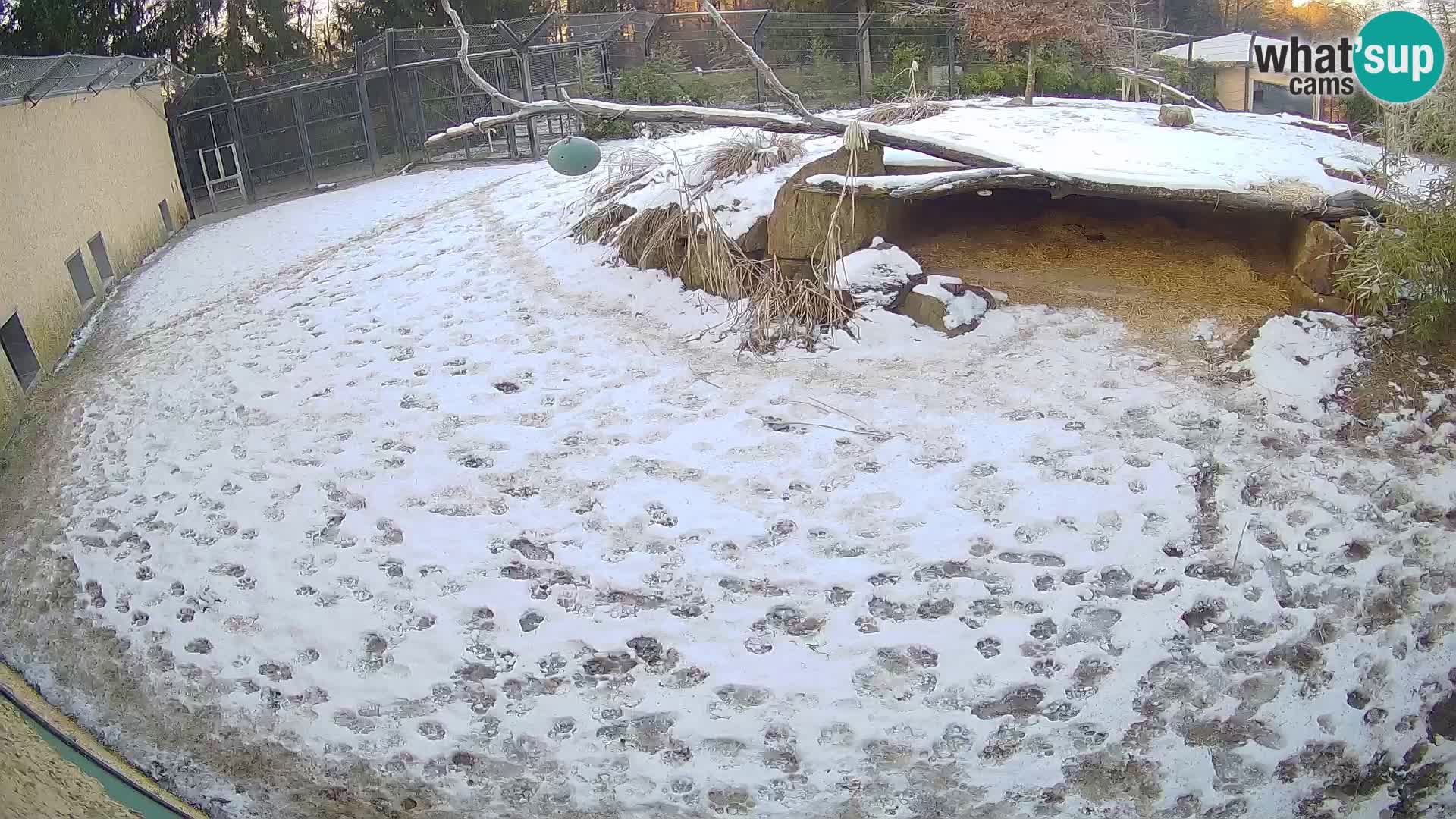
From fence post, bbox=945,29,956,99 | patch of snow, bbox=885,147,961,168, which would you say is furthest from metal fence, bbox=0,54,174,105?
A: fence post, bbox=945,29,956,99

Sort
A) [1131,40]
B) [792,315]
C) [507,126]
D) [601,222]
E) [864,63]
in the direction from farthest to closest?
1. [1131,40]
2. [864,63]
3. [507,126]
4. [601,222]
5. [792,315]

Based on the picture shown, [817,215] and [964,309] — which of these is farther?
[817,215]

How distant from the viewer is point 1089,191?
5.09 m

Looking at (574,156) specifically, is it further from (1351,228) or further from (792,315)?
(1351,228)

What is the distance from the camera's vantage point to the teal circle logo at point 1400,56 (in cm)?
482

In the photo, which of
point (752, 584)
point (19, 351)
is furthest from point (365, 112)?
point (752, 584)

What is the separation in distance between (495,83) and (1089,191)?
9807 millimetres

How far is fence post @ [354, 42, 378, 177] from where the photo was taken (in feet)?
39.6

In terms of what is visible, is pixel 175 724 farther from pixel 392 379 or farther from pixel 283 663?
pixel 392 379

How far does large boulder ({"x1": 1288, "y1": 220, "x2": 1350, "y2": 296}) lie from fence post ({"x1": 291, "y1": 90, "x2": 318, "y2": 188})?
36.6ft

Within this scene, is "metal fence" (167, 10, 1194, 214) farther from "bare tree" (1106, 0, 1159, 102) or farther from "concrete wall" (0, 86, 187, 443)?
"bare tree" (1106, 0, 1159, 102)

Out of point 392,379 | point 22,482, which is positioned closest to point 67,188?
point 22,482

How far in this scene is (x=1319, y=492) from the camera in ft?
13.1

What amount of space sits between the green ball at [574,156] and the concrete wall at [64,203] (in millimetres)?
3325
